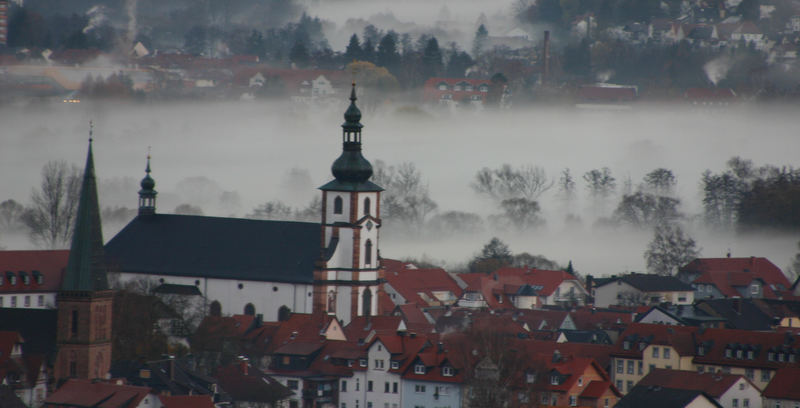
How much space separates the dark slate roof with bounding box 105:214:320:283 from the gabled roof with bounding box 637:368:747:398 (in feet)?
75.6

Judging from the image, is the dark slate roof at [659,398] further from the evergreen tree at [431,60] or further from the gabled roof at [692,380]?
the evergreen tree at [431,60]

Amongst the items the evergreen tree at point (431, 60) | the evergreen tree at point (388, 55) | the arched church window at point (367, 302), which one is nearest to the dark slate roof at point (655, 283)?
the arched church window at point (367, 302)

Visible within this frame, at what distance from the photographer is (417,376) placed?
76.9 meters

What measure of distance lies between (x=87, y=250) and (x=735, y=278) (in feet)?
141

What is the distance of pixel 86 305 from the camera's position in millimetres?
75250

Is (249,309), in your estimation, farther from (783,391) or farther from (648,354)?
(783,391)

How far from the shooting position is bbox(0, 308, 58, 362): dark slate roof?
74.6 metres

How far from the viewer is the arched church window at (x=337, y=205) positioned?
9538 centimetres

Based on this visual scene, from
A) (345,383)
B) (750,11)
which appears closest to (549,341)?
(345,383)

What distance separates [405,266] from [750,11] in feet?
182

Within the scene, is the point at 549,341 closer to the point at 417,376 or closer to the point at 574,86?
the point at 417,376

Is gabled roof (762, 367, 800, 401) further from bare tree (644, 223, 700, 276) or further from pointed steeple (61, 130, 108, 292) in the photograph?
bare tree (644, 223, 700, 276)

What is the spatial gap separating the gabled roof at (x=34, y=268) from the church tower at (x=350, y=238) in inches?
405

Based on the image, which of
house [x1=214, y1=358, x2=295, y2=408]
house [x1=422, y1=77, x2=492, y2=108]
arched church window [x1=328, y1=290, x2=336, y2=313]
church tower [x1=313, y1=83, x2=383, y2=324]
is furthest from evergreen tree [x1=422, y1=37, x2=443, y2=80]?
house [x1=214, y1=358, x2=295, y2=408]
